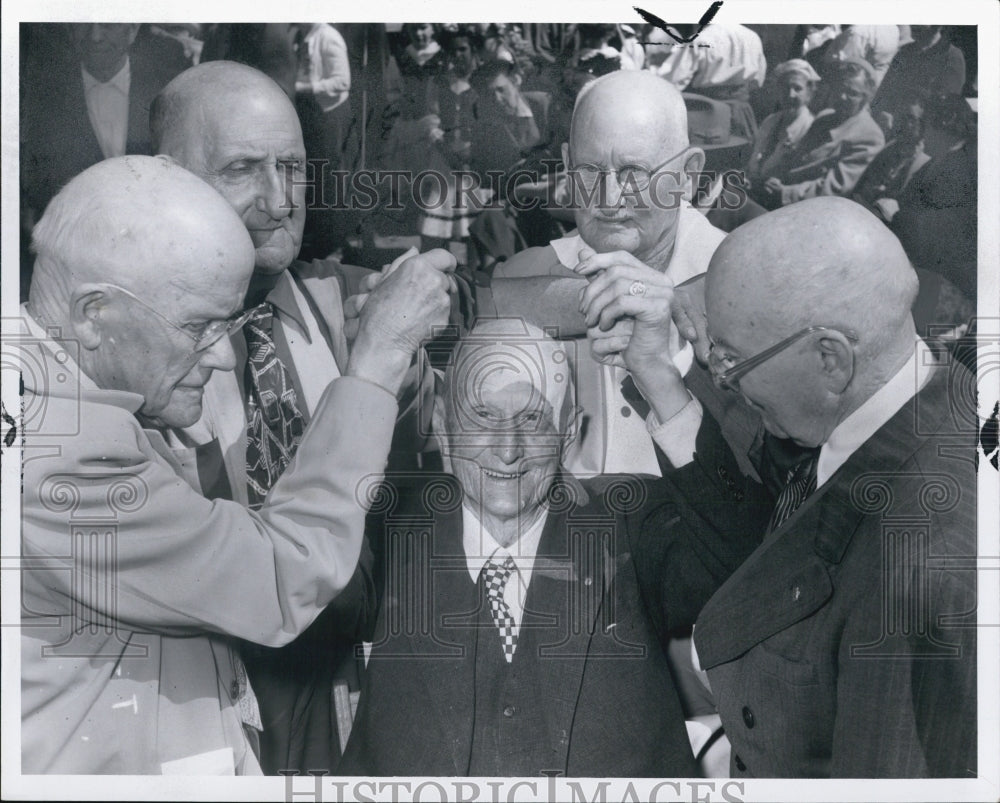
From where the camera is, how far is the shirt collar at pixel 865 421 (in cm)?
463

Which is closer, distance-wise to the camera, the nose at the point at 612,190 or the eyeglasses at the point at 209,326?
the eyeglasses at the point at 209,326

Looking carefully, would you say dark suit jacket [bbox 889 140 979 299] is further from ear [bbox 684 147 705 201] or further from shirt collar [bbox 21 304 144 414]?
shirt collar [bbox 21 304 144 414]

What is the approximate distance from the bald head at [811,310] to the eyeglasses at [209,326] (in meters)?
1.71

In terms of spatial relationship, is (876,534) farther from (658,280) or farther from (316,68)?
(316,68)

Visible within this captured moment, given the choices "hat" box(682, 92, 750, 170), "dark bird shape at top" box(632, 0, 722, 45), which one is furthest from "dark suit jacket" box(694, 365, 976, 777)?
"dark bird shape at top" box(632, 0, 722, 45)

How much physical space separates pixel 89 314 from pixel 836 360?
268 centimetres

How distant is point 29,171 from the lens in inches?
187

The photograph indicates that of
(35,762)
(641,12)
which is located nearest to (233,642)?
(35,762)

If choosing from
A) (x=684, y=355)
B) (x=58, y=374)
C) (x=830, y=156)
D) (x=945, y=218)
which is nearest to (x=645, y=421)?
(x=684, y=355)

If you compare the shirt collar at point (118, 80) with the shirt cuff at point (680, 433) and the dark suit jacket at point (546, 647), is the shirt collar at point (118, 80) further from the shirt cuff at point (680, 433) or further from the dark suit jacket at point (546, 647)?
the shirt cuff at point (680, 433)

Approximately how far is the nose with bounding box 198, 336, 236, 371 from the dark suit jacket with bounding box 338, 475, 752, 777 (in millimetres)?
754

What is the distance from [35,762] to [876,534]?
10.6 feet

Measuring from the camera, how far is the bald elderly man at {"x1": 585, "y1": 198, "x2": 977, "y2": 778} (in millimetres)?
4570

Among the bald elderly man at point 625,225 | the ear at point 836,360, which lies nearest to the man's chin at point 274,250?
the bald elderly man at point 625,225
